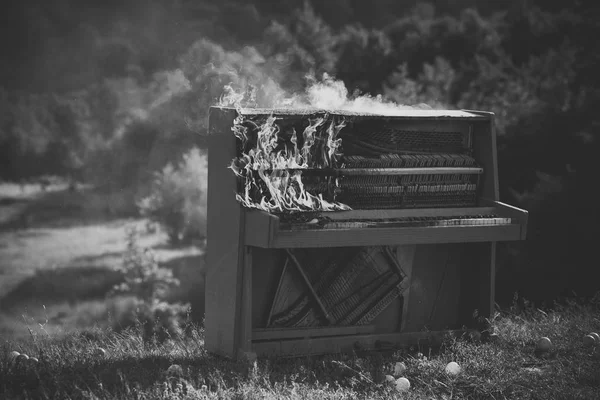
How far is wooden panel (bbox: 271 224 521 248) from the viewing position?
6.07 metres

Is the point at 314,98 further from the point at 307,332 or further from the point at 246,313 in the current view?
the point at 246,313

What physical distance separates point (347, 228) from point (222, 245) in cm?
96

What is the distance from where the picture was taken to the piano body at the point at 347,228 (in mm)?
6254

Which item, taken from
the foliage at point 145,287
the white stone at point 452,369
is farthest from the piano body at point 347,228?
the foliage at point 145,287

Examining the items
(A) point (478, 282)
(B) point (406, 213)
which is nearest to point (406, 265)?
(B) point (406, 213)

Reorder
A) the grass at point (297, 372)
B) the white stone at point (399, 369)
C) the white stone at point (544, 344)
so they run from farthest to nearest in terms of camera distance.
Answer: the white stone at point (544, 344)
the white stone at point (399, 369)
the grass at point (297, 372)

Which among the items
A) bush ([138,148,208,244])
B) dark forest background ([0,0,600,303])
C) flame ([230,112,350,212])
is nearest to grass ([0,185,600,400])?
flame ([230,112,350,212])

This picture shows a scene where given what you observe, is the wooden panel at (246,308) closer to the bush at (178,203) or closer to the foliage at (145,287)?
the foliage at (145,287)

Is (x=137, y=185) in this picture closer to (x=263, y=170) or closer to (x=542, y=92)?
(x=542, y=92)

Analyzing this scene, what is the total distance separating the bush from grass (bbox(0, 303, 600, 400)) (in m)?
13.4

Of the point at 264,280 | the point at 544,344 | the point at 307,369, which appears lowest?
Answer: the point at 307,369

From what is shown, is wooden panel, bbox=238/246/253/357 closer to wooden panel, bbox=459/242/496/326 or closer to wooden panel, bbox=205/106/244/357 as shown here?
wooden panel, bbox=205/106/244/357

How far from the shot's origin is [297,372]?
20.3 feet

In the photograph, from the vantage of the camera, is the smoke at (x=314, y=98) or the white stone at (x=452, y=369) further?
the smoke at (x=314, y=98)
